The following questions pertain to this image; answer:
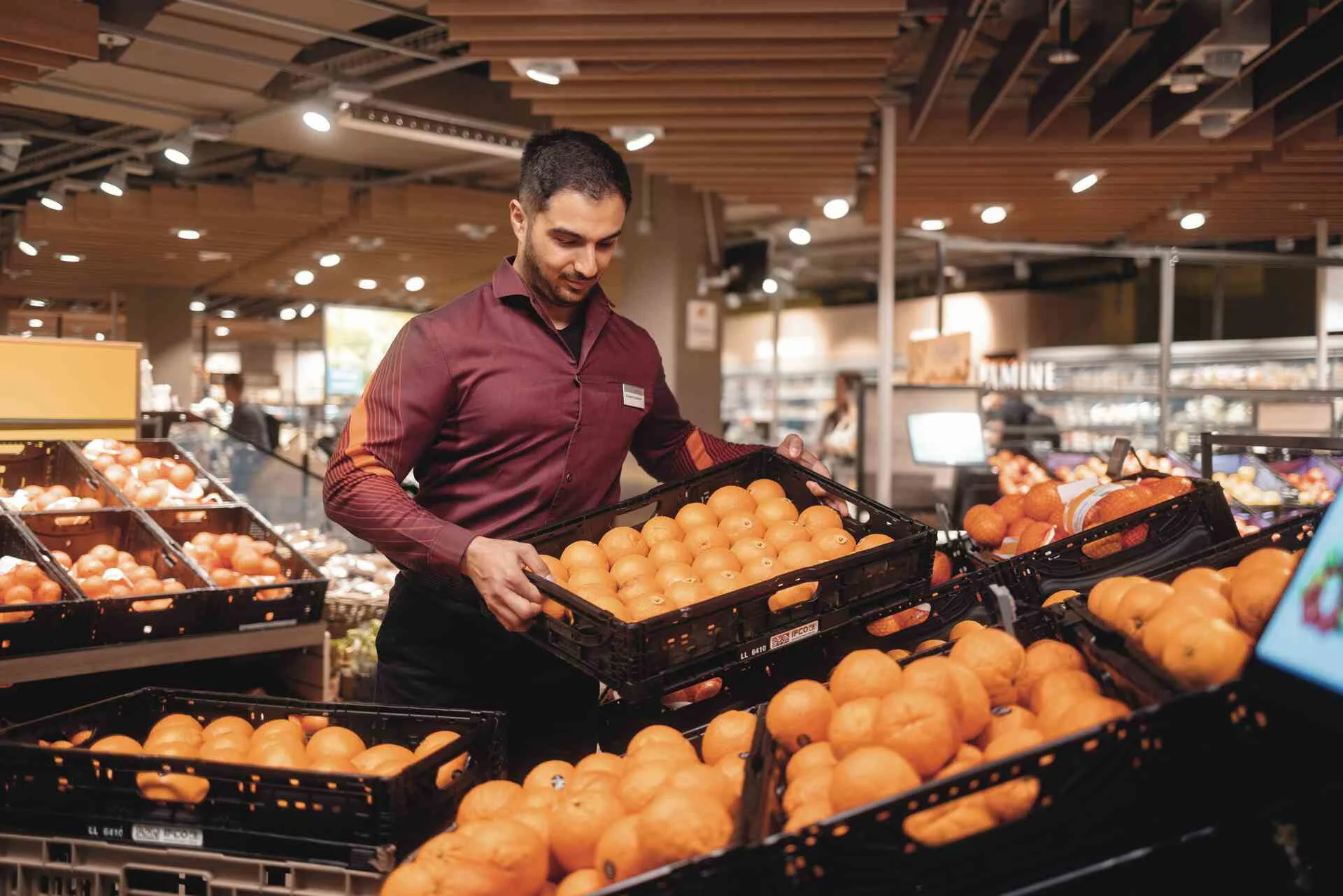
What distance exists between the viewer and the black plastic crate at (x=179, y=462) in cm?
351

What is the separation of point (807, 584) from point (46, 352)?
11.5 ft

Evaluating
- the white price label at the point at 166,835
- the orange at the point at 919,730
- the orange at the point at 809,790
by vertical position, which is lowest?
the white price label at the point at 166,835

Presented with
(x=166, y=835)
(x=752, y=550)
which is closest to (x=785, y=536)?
(x=752, y=550)

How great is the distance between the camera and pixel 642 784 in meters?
1.31

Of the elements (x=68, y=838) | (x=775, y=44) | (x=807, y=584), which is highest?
(x=775, y=44)

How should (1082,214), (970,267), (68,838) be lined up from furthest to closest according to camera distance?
(970,267) < (1082,214) < (68,838)

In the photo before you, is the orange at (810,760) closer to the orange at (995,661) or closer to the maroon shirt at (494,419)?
the orange at (995,661)

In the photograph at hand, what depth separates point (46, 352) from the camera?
4016 mm

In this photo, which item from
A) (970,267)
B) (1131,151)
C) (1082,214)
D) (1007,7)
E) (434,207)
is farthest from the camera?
(970,267)

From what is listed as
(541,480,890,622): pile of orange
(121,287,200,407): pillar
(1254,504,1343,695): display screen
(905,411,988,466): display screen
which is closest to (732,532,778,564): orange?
(541,480,890,622): pile of orange

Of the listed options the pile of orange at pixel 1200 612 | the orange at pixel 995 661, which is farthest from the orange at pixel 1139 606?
the orange at pixel 995 661

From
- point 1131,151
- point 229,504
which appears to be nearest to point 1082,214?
point 1131,151

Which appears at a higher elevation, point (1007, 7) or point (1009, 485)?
point (1007, 7)

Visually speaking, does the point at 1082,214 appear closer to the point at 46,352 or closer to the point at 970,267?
the point at 970,267
